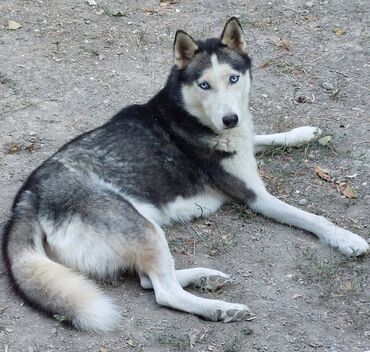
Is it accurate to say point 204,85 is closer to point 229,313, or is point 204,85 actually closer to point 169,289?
point 169,289

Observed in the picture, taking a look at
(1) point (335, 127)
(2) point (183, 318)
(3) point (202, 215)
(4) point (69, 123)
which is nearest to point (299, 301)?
(2) point (183, 318)

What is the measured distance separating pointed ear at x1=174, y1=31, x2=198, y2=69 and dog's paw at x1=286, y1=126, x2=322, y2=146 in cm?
112

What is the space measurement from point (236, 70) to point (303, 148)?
1.07 m

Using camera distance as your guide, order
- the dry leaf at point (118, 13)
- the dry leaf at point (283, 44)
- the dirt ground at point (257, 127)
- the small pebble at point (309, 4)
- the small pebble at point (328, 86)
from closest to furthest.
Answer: the dirt ground at point (257, 127), the small pebble at point (328, 86), the dry leaf at point (283, 44), the dry leaf at point (118, 13), the small pebble at point (309, 4)

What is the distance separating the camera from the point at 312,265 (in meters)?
4.48

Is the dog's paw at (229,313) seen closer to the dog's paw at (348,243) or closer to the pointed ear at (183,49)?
the dog's paw at (348,243)

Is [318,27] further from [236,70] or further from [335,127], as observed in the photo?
[236,70]

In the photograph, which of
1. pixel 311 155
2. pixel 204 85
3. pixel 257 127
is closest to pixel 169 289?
pixel 204 85

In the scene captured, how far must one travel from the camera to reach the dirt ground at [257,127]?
397 centimetres

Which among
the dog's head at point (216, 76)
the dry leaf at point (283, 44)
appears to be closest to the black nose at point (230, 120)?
the dog's head at point (216, 76)

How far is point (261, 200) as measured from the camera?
16.3ft

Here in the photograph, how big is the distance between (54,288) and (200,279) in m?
0.88

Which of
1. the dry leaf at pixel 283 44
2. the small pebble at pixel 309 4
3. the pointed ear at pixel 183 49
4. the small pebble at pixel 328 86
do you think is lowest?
the small pebble at pixel 328 86

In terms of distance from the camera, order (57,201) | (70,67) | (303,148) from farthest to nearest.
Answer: (70,67) → (303,148) → (57,201)
